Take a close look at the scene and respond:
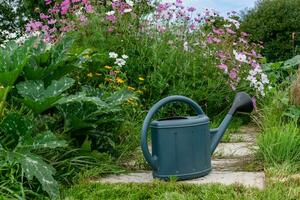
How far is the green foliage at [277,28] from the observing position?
10.1 m

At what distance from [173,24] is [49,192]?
353 cm

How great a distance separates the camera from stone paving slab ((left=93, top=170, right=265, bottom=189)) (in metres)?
3.30

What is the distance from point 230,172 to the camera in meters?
3.59

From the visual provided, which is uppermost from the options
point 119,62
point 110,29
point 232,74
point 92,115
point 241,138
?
point 110,29

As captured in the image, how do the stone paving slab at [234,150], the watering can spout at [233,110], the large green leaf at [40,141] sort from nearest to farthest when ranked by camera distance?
the large green leaf at [40,141]
the watering can spout at [233,110]
the stone paving slab at [234,150]

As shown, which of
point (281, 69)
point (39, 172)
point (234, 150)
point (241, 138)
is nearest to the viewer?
point (39, 172)

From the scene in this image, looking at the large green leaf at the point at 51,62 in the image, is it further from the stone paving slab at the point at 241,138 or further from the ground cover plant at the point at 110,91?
the stone paving slab at the point at 241,138

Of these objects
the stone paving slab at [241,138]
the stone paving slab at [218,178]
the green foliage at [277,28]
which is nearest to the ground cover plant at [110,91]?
the stone paving slab at [218,178]

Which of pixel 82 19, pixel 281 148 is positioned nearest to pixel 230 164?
pixel 281 148

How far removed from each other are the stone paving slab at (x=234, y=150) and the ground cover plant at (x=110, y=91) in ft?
0.84

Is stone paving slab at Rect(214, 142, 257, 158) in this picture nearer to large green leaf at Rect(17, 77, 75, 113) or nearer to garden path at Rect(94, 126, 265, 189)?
garden path at Rect(94, 126, 265, 189)

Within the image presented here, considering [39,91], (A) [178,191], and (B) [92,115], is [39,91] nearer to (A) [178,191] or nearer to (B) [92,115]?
(B) [92,115]

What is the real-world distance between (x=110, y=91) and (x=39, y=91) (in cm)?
127

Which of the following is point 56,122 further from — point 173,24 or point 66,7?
point 173,24
